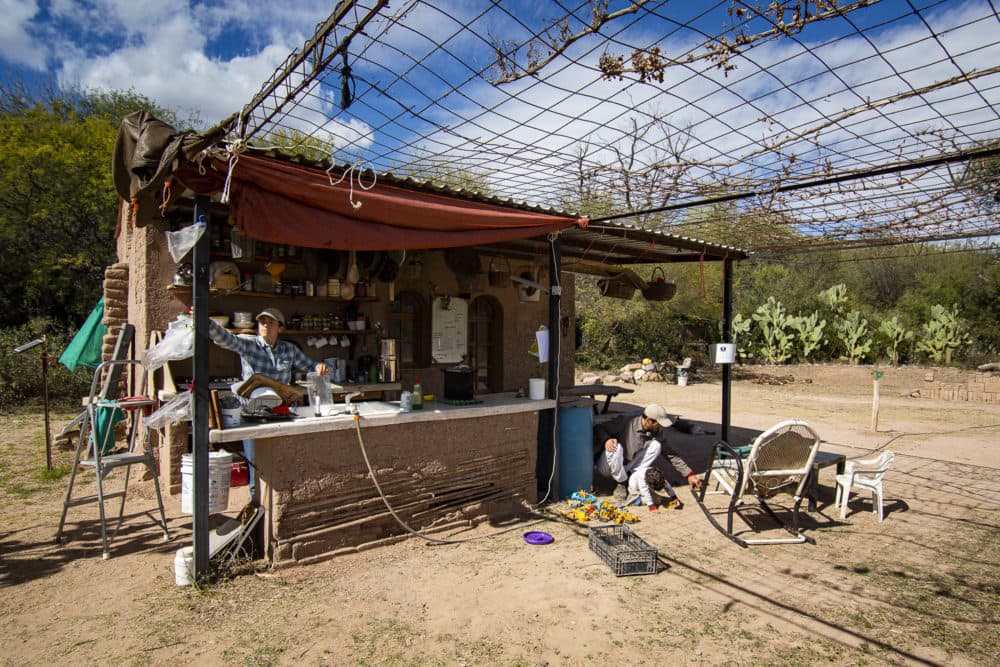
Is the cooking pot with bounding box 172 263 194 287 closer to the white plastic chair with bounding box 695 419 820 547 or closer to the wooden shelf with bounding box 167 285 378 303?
the wooden shelf with bounding box 167 285 378 303

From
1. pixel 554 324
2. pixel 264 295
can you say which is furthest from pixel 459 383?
pixel 264 295

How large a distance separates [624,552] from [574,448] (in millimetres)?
1962

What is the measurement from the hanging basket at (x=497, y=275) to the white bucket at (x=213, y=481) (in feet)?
16.1

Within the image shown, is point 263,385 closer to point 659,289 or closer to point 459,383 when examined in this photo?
point 459,383

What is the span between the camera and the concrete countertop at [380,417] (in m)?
4.03

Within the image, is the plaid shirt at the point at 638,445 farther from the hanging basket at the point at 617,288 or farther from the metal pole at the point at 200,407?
the metal pole at the point at 200,407

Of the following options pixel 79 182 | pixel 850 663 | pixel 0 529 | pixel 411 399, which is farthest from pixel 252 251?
pixel 79 182

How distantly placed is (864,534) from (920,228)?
5.54m

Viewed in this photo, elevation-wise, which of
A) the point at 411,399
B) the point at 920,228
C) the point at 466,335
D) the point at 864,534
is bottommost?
the point at 864,534

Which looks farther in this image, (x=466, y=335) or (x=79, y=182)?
(x=79, y=182)

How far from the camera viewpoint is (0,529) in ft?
16.8

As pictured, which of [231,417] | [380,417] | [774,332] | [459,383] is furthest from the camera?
[774,332]

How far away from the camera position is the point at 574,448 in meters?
6.29

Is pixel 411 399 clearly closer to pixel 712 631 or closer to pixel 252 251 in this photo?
pixel 252 251
